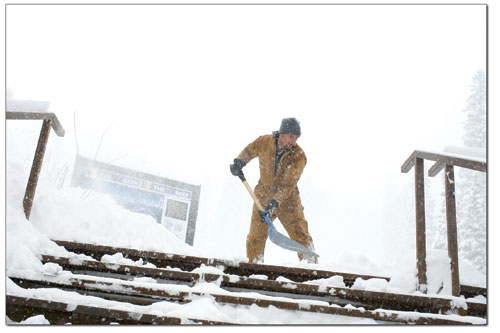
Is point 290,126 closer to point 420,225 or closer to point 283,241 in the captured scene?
point 283,241

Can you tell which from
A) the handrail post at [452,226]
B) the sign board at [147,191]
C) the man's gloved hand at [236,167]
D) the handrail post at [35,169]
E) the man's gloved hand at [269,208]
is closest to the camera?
the handrail post at [452,226]

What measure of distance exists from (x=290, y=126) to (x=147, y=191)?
131 inches

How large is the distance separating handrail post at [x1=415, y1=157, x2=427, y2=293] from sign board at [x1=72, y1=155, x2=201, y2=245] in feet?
14.4

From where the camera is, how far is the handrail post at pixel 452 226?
233 cm

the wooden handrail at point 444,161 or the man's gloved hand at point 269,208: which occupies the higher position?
the wooden handrail at point 444,161

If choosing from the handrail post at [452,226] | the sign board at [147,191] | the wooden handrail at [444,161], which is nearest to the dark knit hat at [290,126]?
the wooden handrail at [444,161]

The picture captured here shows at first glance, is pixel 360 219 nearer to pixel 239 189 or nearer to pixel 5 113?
pixel 239 189

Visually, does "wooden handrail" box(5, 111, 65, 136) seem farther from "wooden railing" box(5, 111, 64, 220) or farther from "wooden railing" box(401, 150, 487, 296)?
"wooden railing" box(401, 150, 487, 296)

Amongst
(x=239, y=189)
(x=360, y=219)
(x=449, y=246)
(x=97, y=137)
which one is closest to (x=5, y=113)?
(x=449, y=246)

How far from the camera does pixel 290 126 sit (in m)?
3.90

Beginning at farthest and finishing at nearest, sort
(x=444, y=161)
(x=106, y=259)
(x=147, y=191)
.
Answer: (x=147, y=191)
(x=444, y=161)
(x=106, y=259)

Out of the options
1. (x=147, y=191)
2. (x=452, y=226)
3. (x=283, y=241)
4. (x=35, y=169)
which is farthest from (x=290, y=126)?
(x=147, y=191)

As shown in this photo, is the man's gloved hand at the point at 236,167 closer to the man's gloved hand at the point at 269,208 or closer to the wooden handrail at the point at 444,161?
the man's gloved hand at the point at 269,208

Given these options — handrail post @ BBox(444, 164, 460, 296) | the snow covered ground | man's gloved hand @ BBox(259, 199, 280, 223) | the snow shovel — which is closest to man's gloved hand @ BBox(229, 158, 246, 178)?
the snow shovel
